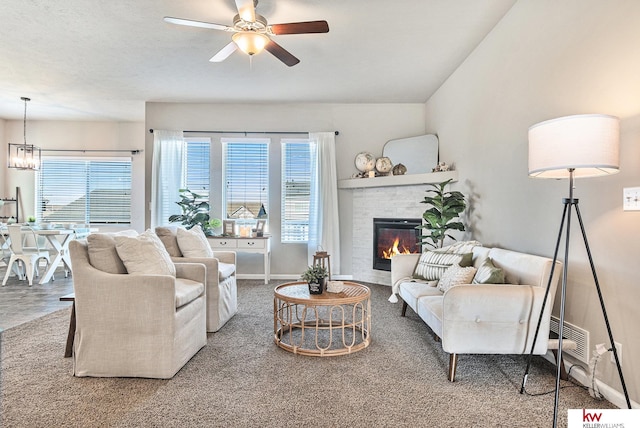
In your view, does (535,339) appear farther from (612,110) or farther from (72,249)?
(72,249)

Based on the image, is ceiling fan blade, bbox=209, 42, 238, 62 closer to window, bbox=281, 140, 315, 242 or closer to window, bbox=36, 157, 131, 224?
window, bbox=281, 140, 315, 242

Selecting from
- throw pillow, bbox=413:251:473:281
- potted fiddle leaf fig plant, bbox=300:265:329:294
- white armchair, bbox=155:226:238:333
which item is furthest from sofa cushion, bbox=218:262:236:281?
throw pillow, bbox=413:251:473:281

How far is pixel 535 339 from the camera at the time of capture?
7.09 feet

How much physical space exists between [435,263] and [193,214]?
3.73 meters

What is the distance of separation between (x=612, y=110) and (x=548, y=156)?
0.54 meters

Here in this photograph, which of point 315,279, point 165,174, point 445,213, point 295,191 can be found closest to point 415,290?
point 315,279

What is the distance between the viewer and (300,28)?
276cm

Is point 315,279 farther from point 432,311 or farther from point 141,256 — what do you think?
point 141,256

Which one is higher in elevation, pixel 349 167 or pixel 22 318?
pixel 349 167

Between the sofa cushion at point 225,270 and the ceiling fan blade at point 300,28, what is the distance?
211 centimetres

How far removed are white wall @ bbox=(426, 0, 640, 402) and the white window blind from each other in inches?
124

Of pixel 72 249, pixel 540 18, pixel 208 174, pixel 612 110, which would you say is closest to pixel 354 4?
pixel 540 18

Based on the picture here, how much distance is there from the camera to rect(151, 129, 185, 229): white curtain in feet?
18.4

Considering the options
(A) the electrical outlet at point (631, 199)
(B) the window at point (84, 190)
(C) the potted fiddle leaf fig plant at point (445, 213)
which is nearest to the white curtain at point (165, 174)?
(B) the window at point (84, 190)
